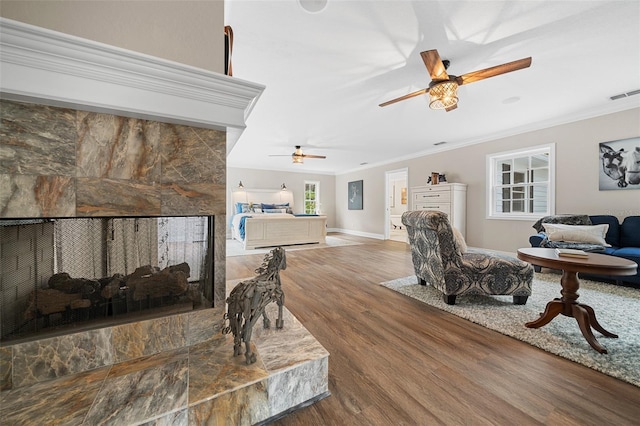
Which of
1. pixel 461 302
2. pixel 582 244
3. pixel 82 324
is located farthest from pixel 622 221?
pixel 82 324

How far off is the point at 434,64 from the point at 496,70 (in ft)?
1.82

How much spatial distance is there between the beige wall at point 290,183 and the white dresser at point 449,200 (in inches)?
166

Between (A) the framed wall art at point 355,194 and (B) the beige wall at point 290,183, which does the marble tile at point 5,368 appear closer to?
(B) the beige wall at point 290,183

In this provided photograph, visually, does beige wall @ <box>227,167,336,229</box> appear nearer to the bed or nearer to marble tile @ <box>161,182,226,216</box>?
the bed

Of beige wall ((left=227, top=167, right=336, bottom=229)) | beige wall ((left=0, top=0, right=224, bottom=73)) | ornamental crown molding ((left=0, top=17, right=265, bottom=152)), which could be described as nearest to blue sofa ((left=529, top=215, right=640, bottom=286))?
ornamental crown molding ((left=0, top=17, right=265, bottom=152))

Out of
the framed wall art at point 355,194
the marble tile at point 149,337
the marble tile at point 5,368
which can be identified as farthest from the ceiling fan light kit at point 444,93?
the framed wall art at point 355,194

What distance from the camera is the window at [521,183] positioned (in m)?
4.19

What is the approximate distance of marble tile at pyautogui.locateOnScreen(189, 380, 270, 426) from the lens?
0.95 metres

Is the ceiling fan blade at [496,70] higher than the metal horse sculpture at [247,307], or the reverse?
the ceiling fan blade at [496,70]

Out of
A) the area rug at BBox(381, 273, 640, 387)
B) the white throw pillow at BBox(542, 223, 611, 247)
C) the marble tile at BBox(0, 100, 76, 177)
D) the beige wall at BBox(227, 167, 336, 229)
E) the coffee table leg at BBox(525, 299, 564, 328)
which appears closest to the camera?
the marble tile at BBox(0, 100, 76, 177)

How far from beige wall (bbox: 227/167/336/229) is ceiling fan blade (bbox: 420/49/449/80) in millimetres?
6570

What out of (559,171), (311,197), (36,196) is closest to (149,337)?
(36,196)

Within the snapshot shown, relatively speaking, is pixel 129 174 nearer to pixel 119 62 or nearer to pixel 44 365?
pixel 119 62

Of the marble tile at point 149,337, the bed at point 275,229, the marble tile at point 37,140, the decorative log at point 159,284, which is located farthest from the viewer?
the bed at point 275,229
